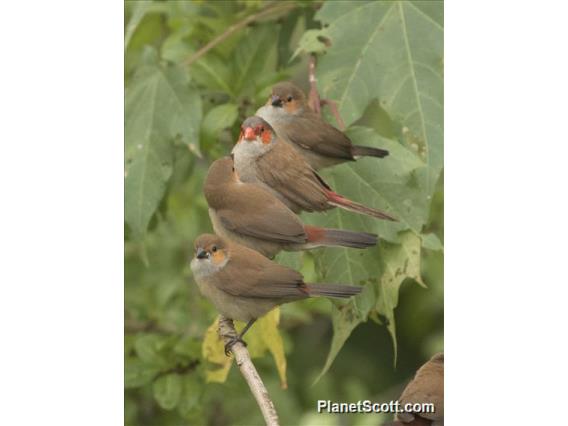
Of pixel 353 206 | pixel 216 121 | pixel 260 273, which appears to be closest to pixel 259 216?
pixel 260 273

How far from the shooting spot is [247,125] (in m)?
2.22

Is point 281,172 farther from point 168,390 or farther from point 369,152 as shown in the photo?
point 168,390

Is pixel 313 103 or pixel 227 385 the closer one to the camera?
pixel 313 103

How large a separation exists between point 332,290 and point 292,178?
23cm

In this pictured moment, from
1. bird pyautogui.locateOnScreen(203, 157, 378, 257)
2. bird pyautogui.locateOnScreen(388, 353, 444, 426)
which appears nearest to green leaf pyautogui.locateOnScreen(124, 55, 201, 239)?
bird pyautogui.locateOnScreen(203, 157, 378, 257)

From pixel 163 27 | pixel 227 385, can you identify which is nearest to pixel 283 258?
pixel 227 385

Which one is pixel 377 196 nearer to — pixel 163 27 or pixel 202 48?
pixel 202 48

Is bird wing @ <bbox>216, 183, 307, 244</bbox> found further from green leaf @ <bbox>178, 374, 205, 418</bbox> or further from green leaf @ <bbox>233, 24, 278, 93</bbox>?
green leaf @ <bbox>178, 374, 205, 418</bbox>

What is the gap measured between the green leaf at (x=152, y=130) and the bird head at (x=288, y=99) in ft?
0.88

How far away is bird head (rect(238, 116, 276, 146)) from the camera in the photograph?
2.20 metres

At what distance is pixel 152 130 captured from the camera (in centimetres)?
255

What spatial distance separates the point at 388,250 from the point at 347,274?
0.10 meters

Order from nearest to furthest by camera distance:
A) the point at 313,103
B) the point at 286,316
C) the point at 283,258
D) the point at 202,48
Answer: the point at 283,258 → the point at 313,103 → the point at 202,48 → the point at 286,316

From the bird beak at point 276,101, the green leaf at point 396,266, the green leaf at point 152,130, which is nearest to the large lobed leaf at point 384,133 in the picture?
the green leaf at point 396,266
